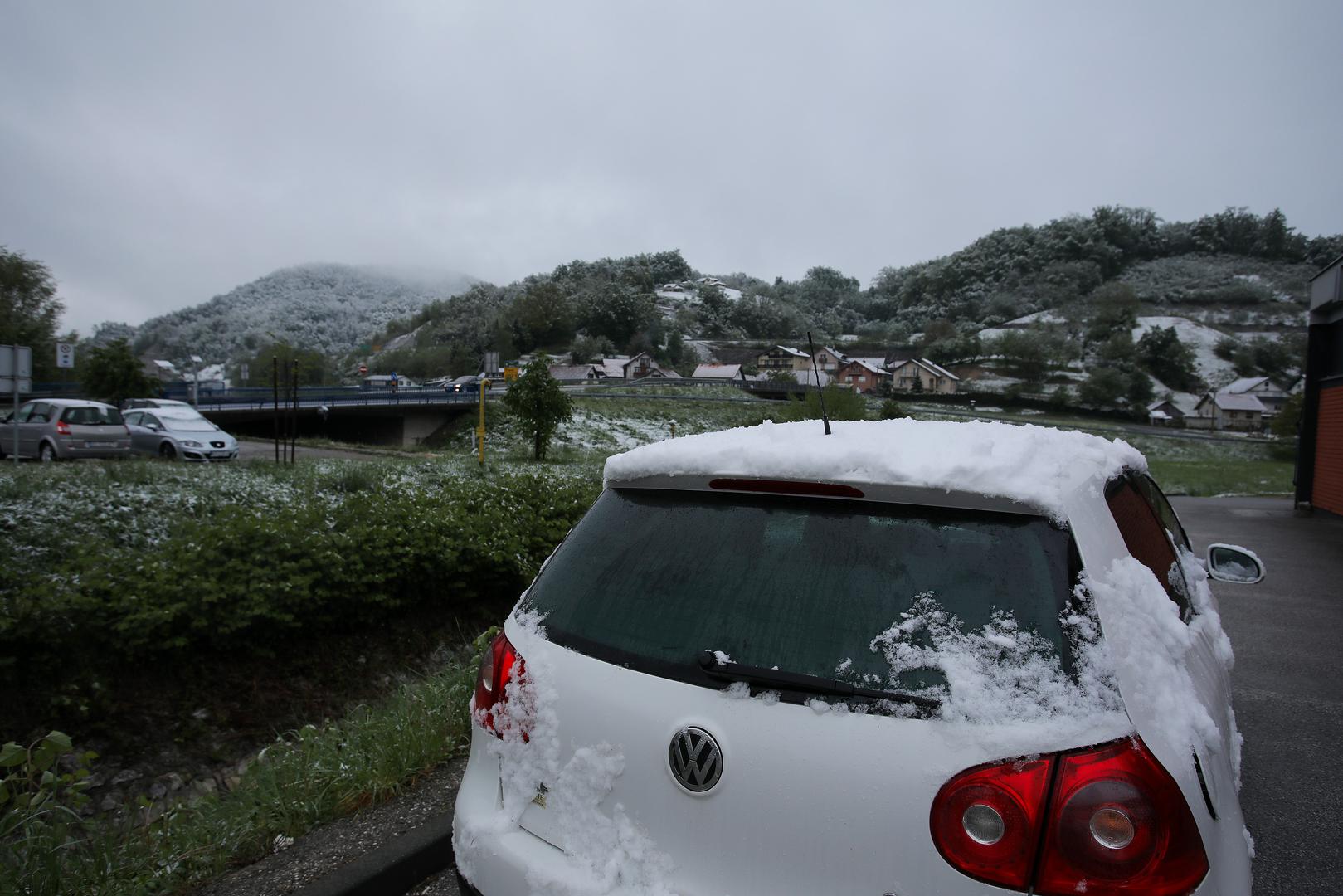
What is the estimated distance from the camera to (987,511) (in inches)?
63.9

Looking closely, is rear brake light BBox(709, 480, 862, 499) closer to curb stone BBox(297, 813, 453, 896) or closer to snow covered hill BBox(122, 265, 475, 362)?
curb stone BBox(297, 813, 453, 896)

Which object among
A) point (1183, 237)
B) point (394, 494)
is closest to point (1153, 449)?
point (394, 494)

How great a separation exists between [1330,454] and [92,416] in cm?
2670

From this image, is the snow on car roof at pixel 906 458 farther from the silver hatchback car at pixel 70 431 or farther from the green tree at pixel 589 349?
the green tree at pixel 589 349

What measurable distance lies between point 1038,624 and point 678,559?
0.81m

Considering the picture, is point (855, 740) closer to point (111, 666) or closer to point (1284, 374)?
point (111, 666)

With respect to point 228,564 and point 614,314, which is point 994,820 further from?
point 614,314

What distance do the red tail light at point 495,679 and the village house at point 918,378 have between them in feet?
117

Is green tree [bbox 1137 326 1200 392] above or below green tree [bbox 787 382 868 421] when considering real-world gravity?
above

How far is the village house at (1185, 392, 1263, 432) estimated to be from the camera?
6259 cm

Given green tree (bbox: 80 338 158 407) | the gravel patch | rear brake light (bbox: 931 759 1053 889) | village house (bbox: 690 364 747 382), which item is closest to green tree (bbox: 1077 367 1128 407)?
village house (bbox: 690 364 747 382)

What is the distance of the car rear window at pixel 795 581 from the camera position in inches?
60.4

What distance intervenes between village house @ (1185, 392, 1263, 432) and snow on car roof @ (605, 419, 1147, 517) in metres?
73.0

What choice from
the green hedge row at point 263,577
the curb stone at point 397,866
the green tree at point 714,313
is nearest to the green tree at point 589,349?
the green tree at point 714,313
